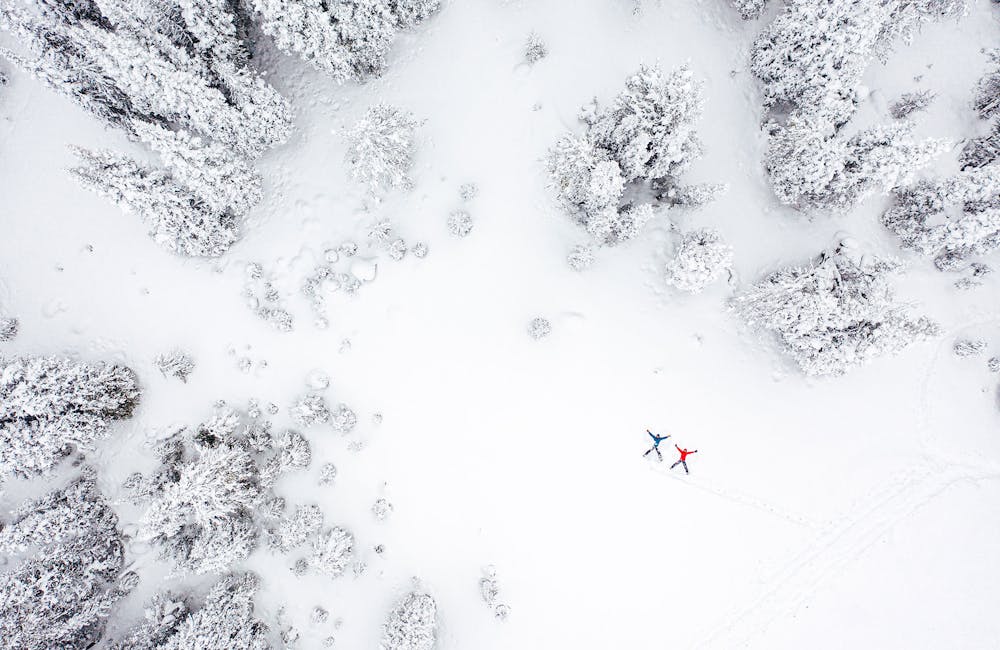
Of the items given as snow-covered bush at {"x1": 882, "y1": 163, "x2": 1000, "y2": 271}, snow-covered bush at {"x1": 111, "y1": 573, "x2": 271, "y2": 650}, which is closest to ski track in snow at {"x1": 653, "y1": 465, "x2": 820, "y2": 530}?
snow-covered bush at {"x1": 882, "y1": 163, "x2": 1000, "y2": 271}

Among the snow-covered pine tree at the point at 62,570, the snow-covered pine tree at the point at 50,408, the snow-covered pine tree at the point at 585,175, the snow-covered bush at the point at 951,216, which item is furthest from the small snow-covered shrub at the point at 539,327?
the snow-covered pine tree at the point at 62,570

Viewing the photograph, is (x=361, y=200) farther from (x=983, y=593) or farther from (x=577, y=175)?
(x=983, y=593)

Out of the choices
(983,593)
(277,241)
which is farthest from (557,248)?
(983,593)

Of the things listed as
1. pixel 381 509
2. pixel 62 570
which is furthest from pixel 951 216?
pixel 62 570

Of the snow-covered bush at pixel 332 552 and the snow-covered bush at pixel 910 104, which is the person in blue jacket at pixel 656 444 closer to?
the snow-covered bush at pixel 332 552

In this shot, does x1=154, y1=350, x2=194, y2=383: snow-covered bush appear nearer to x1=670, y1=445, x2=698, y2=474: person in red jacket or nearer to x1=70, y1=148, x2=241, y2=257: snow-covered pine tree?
x1=70, y1=148, x2=241, y2=257: snow-covered pine tree
